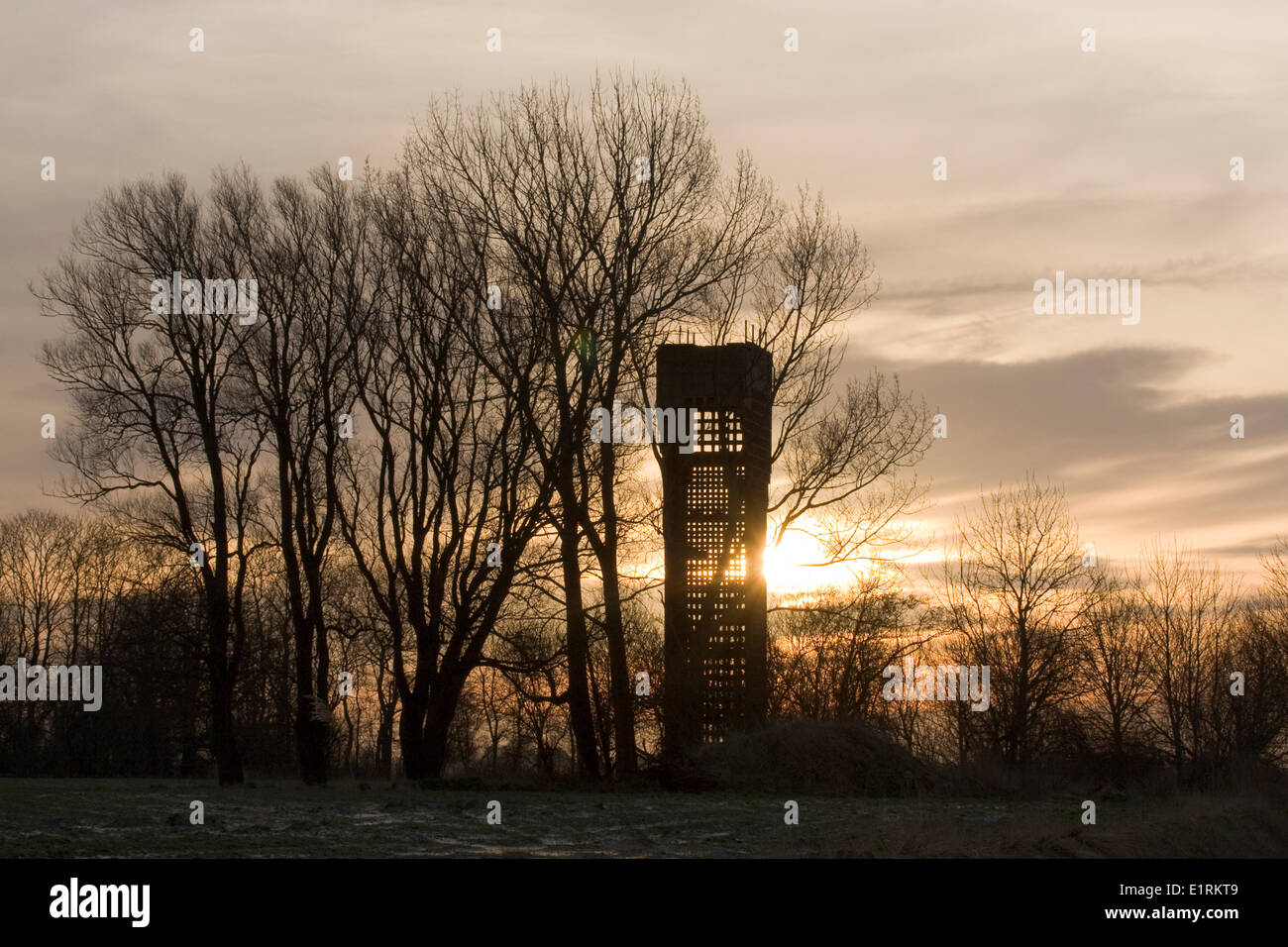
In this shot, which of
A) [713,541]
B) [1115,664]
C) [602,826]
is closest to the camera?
[602,826]

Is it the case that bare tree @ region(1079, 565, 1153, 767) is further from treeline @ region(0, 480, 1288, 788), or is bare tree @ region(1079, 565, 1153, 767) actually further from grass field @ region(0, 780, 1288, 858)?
grass field @ region(0, 780, 1288, 858)

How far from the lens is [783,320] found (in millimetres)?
32719

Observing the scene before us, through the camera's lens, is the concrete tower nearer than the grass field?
No

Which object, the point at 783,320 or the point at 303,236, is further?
the point at 783,320

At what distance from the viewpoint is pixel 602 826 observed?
622 inches

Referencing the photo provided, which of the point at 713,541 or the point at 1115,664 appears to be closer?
the point at 713,541

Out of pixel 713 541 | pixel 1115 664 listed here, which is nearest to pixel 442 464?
pixel 713 541

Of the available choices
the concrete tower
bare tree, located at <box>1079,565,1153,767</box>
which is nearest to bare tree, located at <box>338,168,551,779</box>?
the concrete tower

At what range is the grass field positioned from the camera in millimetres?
12695

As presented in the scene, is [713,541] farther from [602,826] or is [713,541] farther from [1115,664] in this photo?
[1115,664]

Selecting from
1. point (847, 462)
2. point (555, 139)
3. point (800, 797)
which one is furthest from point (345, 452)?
point (800, 797)
